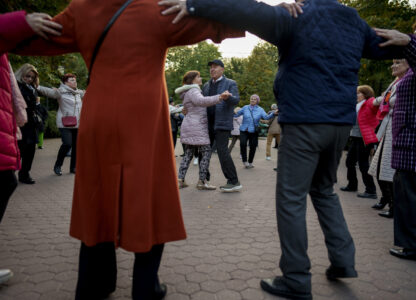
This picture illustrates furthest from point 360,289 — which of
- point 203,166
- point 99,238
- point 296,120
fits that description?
point 203,166

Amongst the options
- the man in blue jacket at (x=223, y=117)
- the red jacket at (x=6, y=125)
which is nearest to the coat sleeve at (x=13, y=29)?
the red jacket at (x=6, y=125)

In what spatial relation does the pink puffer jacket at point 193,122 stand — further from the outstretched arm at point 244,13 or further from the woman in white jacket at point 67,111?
the outstretched arm at point 244,13

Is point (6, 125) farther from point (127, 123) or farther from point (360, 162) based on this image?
point (360, 162)

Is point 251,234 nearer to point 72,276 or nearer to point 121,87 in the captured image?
point 72,276

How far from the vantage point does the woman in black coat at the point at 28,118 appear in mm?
6516

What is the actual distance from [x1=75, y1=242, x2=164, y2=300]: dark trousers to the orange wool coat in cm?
12

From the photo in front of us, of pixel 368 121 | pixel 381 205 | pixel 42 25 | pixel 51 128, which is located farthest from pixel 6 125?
pixel 51 128

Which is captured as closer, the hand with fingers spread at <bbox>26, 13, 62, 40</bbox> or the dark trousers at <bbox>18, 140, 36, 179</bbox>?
the hand with fingers spread at <bbox>26, 13, 62, 40</bbox>

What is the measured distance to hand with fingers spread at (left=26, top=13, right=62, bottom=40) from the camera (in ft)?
6.14

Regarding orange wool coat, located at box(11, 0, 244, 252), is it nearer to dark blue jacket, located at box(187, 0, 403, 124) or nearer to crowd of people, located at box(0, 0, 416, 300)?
crowd of people, located at box(0, 0, 416, 300)

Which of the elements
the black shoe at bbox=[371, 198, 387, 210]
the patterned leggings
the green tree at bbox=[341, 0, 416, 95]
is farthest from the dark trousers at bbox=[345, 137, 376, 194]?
the green tree at bbox=[341, 0, 416, 95]

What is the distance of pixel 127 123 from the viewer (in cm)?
185

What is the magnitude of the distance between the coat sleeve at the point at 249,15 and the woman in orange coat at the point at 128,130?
61mm

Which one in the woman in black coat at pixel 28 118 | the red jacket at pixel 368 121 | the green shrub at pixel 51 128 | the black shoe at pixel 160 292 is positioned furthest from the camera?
the green shrub at pixel 51 128
